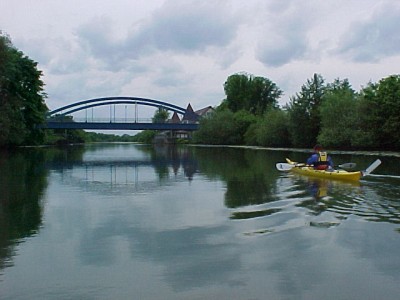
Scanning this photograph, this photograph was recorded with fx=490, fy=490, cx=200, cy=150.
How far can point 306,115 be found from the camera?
6262 cm

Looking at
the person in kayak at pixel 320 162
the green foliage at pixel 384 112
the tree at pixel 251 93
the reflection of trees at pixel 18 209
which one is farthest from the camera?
the tree at pixel 251 93

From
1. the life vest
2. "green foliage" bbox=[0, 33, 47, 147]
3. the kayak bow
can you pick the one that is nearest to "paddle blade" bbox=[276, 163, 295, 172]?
the kayak bow

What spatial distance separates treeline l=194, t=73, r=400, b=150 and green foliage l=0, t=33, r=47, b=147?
31555 millimetres

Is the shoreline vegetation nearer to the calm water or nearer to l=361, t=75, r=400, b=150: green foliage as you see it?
l=361, t=75, r=400, b=150: green foliage

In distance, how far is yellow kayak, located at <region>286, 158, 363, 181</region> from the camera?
788 inches

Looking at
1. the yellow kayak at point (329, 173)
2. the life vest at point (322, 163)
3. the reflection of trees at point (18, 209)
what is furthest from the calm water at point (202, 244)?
the life vest at point (322, 163)

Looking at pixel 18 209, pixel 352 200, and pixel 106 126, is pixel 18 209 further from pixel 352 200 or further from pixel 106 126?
pixel 106 126

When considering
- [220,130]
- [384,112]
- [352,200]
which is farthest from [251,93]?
[352,200]

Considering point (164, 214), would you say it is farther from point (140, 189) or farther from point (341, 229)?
point (140, 189)

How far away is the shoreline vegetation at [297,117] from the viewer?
49406 mm

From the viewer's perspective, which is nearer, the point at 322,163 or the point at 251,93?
the point at 322,163

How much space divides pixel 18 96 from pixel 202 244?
52.2 m

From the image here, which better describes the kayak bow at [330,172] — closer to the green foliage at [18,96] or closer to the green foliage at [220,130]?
the green foliage at [18,96]

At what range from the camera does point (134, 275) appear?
26.0 ft
